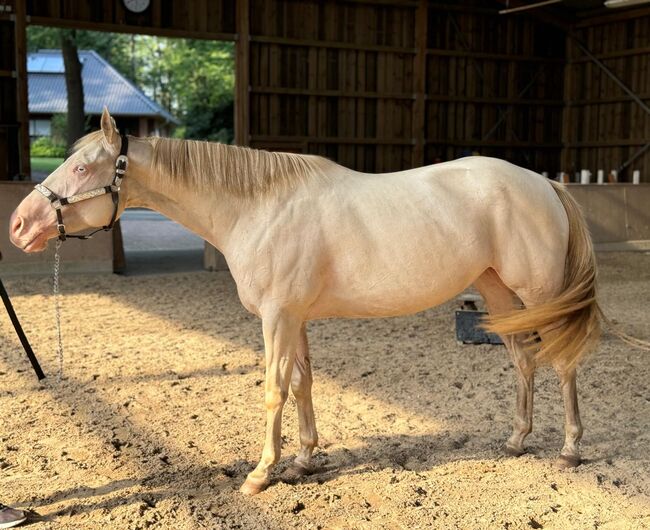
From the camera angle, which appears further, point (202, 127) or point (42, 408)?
point (202, 127)

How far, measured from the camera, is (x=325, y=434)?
3.59m

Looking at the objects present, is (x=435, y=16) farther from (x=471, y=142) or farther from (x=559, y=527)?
(x=559, y=527)

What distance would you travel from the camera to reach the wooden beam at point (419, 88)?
11406 millimetres

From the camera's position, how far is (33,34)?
1930cm

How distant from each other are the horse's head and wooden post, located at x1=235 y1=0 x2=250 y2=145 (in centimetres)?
741

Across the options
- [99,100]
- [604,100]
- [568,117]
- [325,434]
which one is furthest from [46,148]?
[325,434]

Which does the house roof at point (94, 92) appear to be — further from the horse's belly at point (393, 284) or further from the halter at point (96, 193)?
the horse's belly at point (393, 284)

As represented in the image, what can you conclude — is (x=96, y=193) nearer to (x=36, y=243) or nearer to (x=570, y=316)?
(x=36, y=243)

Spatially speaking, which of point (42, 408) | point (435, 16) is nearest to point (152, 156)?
point (42, 408)

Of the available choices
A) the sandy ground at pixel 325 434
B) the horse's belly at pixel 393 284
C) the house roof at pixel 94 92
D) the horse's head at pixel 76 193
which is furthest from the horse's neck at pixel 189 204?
the house roof at pixel 94 92

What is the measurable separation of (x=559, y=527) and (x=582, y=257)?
46.5 inches

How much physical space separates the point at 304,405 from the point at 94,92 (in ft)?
114

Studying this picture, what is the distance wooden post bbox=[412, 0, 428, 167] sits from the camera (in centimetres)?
1138

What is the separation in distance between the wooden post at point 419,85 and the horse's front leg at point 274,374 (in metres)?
9.00
